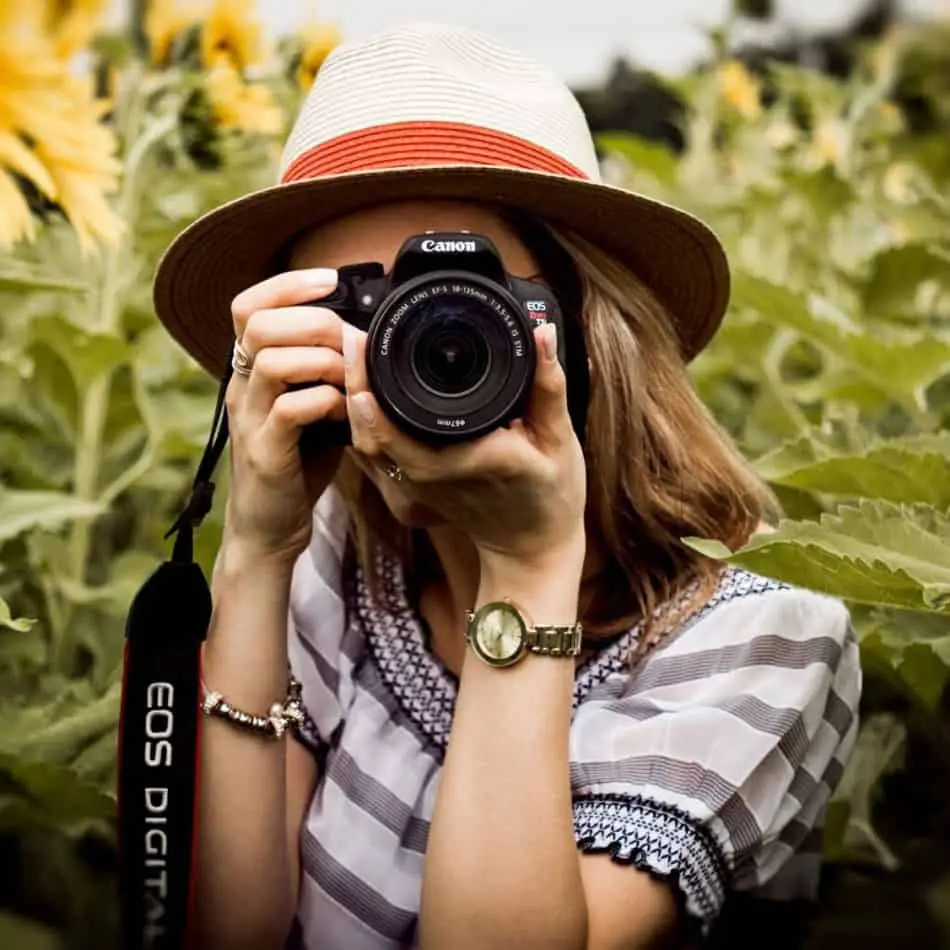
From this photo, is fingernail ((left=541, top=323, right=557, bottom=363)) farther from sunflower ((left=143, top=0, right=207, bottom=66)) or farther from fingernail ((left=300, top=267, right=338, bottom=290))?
sunflower ((left=143, top=0, right=207, bottom=66))

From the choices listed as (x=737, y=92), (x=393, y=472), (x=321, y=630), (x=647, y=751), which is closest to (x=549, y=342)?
(x=393, y=472)

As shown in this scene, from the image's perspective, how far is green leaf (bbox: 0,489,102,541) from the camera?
1.06 metres

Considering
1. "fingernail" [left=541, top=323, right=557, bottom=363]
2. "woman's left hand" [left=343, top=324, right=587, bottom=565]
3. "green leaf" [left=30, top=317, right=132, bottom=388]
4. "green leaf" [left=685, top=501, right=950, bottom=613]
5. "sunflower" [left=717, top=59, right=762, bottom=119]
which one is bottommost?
"green leaf" [left=685, top=501, right=950, bottom=613]

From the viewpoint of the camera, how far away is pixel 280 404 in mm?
925

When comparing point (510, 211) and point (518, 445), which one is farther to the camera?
point (510, 211)

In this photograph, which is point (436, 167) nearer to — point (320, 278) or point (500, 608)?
point (320, 278)

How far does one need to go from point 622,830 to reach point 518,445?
0.27m

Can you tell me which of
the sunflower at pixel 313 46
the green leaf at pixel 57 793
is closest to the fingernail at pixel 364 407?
the green leaf at pixel 57 793

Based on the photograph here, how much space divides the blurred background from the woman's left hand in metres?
0.17

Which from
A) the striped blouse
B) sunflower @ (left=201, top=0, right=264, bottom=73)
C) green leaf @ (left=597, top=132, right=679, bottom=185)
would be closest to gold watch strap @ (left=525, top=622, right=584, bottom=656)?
the striped blouse

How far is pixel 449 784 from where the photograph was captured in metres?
0.91

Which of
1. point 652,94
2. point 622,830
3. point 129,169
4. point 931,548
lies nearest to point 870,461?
point 931,548

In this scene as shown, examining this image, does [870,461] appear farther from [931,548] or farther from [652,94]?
[652,94]

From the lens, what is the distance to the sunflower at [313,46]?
1827mm
